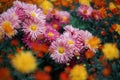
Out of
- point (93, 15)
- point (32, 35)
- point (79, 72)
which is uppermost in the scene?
point (93, 15)

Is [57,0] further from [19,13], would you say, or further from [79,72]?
[79,72]

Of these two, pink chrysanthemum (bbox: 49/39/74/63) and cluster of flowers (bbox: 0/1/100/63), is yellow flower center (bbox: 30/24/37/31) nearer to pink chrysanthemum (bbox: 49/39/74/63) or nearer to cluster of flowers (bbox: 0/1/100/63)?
cluster of flowers (bbox: 0/1/100/63)

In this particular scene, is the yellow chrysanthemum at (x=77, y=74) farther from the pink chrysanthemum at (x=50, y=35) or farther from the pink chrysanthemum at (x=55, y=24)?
the pink chrysanthemum at (x=55, y=24)

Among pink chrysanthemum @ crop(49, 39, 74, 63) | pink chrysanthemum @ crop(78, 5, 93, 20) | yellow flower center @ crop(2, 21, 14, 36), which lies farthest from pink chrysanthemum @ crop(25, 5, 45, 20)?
pink chrysanthemum @ crop(78, 5, 93, 20)

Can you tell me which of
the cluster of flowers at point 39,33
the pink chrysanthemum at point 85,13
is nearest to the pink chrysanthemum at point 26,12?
the cluster of flowers at point 39,33

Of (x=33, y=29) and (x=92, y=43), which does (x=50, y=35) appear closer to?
(x=33, y=29)

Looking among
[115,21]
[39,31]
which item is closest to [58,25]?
[39,31]
